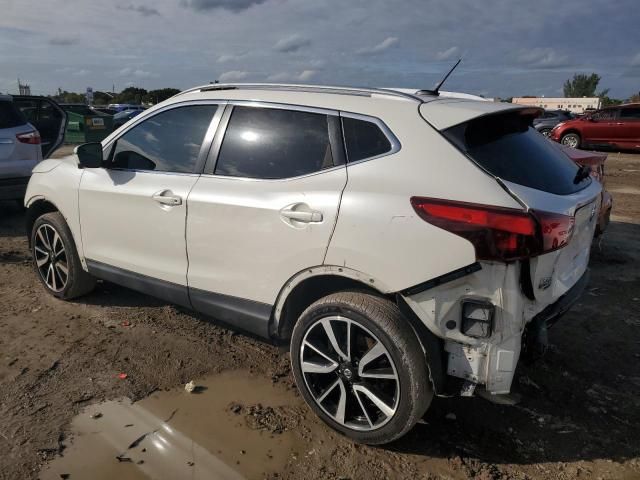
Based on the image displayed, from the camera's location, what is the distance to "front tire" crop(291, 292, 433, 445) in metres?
2.52

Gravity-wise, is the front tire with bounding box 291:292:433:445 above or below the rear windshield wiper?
below

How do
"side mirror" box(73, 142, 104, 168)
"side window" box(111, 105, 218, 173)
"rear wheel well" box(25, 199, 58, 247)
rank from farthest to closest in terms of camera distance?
"rear wheel well" box(25, 199, 58, 247) < "side mirror" box(73, 142, 104, 168) < "side window" box(111, 105, 218, 173)

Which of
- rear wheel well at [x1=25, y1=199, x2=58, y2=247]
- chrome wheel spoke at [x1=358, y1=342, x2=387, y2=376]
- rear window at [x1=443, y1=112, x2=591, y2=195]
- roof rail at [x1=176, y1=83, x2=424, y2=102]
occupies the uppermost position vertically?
roof rail at [x1=176, y1=83, x2=424, y2=102]

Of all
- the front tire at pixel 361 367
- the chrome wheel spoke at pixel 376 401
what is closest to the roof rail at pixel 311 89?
the front tire at pixel 361 367

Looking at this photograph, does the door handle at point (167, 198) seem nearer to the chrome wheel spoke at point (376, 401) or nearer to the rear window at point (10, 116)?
the chrome wheel spoke at point (376, 401)

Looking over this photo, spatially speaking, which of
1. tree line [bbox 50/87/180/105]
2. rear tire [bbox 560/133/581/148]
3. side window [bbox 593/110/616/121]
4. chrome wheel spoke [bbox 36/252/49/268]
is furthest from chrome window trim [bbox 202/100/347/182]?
tree line [bbox 50/87/180/105]

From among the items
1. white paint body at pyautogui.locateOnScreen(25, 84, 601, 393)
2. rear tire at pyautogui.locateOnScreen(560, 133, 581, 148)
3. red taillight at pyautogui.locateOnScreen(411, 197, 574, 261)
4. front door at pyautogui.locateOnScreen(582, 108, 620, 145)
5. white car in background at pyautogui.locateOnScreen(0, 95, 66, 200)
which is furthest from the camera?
rear tire at pyautogui.locateOnScreen(560, 133, 581, 148)

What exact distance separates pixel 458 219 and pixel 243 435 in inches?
64.5

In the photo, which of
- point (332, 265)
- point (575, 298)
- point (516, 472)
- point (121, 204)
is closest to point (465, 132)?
point (332, 265)

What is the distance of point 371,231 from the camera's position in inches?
98.7

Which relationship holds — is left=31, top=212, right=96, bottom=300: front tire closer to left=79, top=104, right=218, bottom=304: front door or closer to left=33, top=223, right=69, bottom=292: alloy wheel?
left=33, top=223, right=69, bottom=292: alloy wheel

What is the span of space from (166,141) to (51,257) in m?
1.74

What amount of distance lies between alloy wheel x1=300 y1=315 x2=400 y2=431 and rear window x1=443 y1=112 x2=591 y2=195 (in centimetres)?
102

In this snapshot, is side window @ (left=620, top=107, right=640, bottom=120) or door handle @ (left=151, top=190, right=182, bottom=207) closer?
door handle @ (left=151, top=190, right=182, bottom=207)
